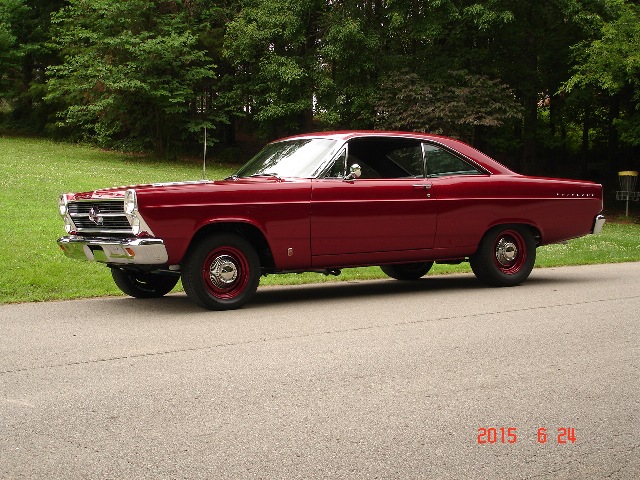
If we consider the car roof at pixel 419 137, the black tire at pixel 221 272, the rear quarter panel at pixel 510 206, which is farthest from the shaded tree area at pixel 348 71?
the black tire at pixel 221 272

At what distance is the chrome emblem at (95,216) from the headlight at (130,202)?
54cm

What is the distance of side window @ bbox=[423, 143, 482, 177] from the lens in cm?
987

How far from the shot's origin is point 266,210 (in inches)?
329

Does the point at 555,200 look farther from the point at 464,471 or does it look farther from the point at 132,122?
the point at 132,122

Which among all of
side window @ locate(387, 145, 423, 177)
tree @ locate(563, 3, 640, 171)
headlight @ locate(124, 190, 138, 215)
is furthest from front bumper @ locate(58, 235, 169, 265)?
tree @ locate(563, 3, 640, 171)

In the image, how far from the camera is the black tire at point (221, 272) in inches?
317

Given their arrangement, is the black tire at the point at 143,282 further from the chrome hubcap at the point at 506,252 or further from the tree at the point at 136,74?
the tree at the point at 136,74

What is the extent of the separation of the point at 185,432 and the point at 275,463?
2.19ft

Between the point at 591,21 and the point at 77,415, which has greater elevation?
the point at 591,21

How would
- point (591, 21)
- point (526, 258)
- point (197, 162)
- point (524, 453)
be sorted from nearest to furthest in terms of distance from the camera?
point (524, 453)
point (526, 258)
point (591, 21)
point (197, 162)

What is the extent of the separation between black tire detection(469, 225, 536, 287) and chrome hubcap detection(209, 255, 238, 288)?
3.30m

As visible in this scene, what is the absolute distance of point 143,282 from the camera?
9.46 meters

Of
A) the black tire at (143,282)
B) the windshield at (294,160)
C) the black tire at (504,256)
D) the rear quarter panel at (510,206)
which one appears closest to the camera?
the windshield at (294,160)

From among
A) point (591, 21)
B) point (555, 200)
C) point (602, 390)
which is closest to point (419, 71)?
point (591, 21)
